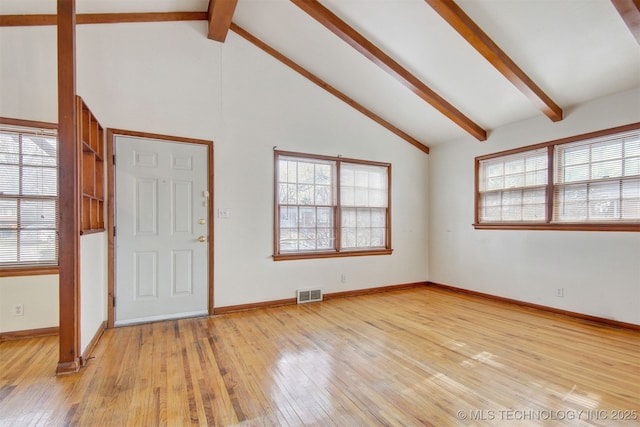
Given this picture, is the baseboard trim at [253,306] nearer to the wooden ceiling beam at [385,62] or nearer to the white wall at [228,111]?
the white wall at [228,111]

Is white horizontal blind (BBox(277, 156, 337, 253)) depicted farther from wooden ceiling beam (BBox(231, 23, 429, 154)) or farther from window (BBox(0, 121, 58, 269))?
window (BBox(0, 121, 58, 269))

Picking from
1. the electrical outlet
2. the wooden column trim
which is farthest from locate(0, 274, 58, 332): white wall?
the wooden column trim

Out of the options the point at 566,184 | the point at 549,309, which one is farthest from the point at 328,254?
the point at 566,184

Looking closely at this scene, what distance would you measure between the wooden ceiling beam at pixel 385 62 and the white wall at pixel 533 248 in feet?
2.07

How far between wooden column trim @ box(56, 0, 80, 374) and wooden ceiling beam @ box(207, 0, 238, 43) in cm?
140

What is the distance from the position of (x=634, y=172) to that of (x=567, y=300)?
1.60m

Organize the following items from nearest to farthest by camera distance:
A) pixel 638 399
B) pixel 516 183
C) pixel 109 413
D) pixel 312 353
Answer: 1. pixel 109 413
2. pixel 638 399
3. pixel 312 353
4. pixel 516 183

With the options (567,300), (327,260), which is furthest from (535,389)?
(327,260)

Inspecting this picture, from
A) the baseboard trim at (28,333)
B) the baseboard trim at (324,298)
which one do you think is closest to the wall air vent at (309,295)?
the baseboard trim at (324,298)

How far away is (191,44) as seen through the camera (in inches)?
144

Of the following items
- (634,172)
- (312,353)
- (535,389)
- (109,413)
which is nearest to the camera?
(109,413)

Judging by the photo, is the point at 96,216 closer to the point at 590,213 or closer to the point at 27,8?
the point at 27,8

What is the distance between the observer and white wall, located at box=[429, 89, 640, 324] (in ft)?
10.6

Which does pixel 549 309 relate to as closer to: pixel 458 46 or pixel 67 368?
pixel 458 46
